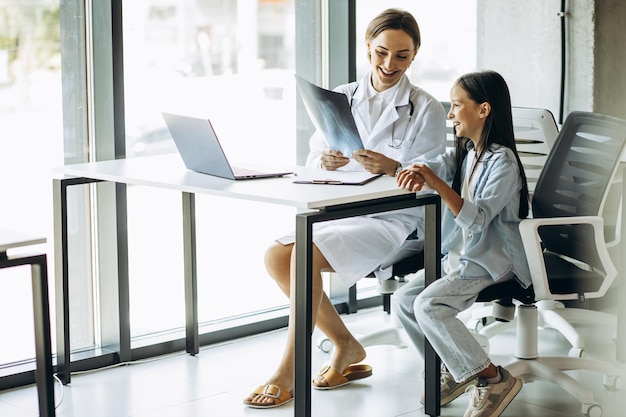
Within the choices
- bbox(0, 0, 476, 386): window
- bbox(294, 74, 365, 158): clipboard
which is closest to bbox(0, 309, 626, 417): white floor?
bbox(0, 0, 476, 386): window

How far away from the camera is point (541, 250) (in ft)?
9.52

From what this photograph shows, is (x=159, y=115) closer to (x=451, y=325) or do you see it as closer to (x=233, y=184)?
(x=233, y=184)

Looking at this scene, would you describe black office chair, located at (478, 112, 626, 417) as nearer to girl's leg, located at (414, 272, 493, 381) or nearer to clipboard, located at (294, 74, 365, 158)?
girl's leg, located at (414, 272, 493, 381)

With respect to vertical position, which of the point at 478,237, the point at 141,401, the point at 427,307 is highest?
the point at 478,237

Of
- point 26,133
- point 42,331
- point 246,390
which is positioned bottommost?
point 246,390

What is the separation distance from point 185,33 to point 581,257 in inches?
64.8

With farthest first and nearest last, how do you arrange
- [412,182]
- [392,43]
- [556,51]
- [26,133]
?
[556,51]
[26,133]
[392,43]
[412,182]

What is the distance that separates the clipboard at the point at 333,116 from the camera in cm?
295

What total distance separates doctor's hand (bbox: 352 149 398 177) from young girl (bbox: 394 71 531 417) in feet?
0.47

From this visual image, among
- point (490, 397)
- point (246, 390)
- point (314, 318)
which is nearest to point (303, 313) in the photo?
point (314, 318)

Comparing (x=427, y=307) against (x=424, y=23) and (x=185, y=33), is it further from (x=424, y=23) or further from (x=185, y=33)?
(x=424, y=23)

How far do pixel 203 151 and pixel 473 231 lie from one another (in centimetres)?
83

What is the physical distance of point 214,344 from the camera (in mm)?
3840

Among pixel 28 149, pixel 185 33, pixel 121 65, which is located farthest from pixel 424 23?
pixel 28 149
